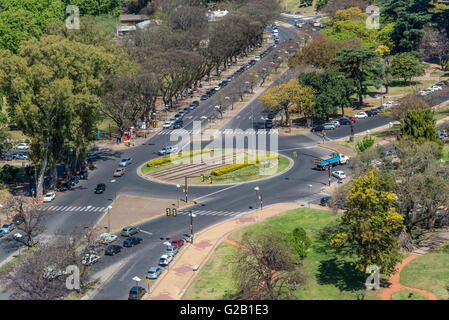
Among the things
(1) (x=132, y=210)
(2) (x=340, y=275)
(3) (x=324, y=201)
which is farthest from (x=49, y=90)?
(2) (x=340, y=275)

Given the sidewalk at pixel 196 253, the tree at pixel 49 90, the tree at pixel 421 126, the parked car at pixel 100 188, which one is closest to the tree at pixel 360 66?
the tree at pixel 421 126

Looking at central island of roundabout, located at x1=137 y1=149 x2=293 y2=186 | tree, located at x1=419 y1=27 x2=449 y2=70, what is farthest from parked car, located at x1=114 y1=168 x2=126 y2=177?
tree, located at x1=419 y1=27 x2=449 y2=70

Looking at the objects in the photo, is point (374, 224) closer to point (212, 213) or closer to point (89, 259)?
point (212, 213)

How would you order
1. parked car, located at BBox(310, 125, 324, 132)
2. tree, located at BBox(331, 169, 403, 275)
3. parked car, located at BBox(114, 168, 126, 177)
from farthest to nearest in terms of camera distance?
parked car, located at BBox(310, 125, 324, 132) < parked car, located at BBox(114, 168, 126, 177) < tree, located at BBox(331, 169, 403, 275)

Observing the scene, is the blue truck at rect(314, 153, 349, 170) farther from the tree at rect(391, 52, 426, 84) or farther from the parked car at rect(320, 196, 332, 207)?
the tree at rect(391, 52, 426, 84)

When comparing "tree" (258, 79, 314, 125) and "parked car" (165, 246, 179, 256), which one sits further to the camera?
"tree" (258, 79, 314, 125)
